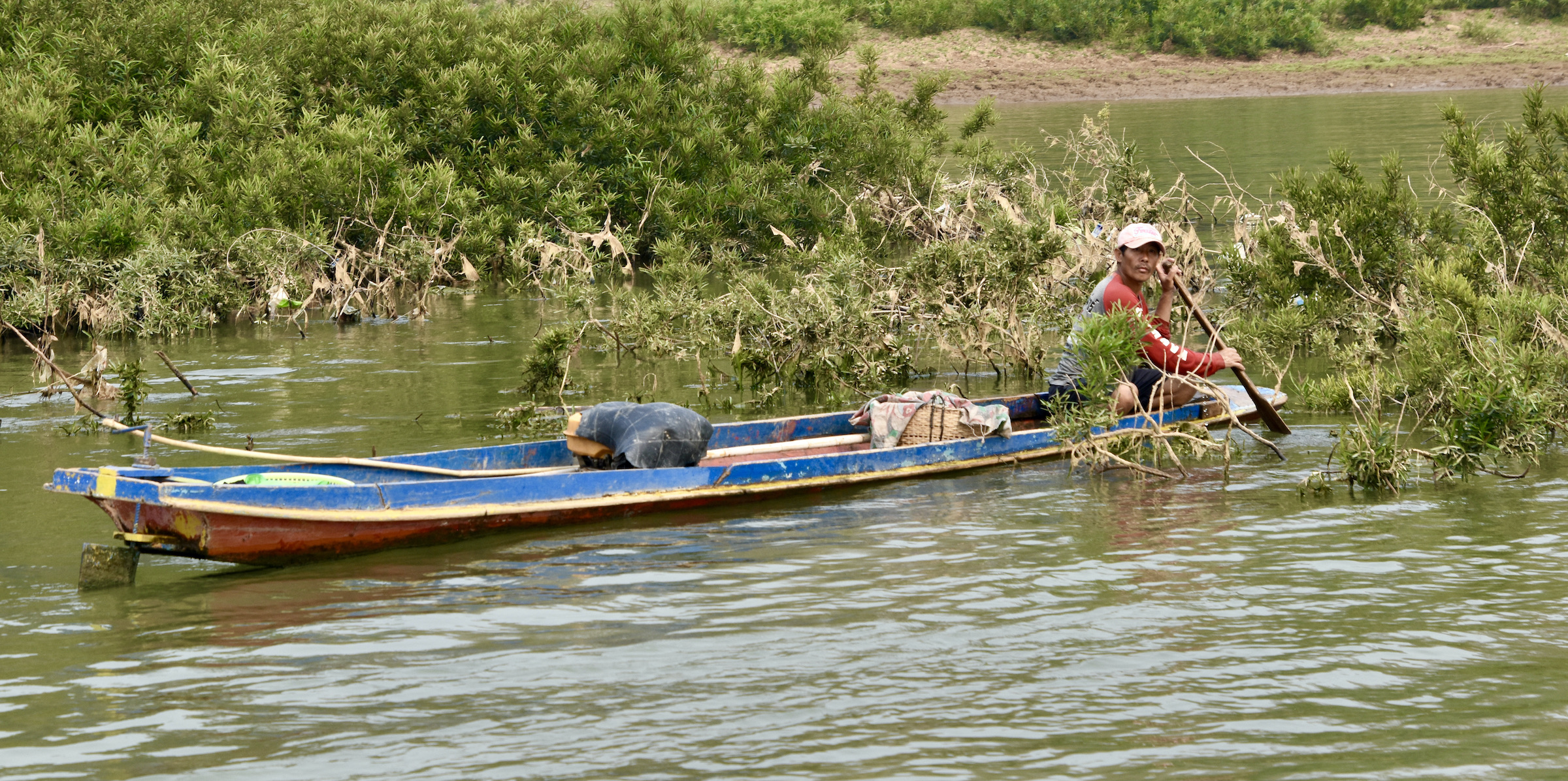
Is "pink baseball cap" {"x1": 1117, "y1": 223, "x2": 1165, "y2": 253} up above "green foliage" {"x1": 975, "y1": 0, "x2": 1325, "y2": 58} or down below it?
below

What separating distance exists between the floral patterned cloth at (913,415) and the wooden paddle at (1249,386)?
1.29 m

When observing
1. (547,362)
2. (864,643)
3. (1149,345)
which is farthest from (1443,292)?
(547,362)

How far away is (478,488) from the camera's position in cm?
764

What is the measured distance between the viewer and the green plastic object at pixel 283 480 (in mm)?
7227

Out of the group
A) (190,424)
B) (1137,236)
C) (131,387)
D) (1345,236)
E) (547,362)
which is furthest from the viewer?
(1345,236)

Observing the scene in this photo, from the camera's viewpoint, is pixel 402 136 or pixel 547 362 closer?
pixel 547 362

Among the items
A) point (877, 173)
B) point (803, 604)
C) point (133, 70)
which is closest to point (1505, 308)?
point (803, 604)

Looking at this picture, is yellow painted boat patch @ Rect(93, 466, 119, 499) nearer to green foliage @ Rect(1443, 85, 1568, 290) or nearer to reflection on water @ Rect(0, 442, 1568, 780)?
reflection on water @ Rect(0, 442, 1568, 780)

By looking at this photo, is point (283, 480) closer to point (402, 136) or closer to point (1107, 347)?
point (1107, 347)

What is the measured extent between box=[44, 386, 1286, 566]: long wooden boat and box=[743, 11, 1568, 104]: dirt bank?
31.1 m

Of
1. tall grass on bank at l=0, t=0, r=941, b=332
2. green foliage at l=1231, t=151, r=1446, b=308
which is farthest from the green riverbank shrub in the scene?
tall grass on bank at l=0, t=0, r=941, b=332

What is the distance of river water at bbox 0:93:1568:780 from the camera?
5.05 meters

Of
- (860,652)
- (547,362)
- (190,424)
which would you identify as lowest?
(860,652)

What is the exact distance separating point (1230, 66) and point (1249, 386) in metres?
36.8
